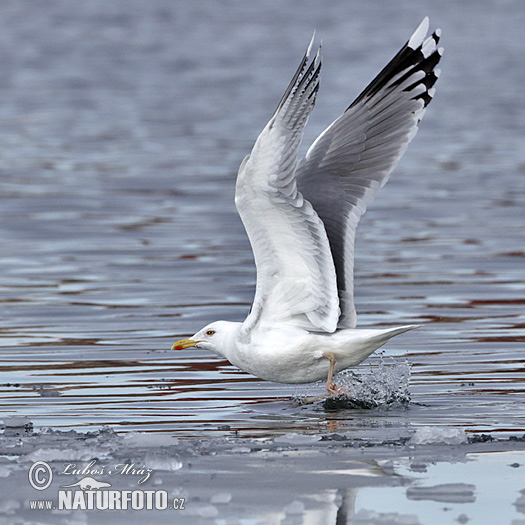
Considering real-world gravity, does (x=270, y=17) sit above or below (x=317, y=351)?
above

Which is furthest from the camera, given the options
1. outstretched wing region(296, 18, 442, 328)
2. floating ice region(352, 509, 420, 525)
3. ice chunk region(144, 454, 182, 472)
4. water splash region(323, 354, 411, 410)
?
outstretched wing region(296, 18, 442, 328)

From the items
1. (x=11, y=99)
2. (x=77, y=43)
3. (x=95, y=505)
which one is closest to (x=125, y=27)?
(x=77, y=43)

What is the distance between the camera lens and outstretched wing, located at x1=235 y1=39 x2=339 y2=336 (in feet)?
26.6

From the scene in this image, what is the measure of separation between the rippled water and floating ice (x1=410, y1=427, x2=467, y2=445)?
19.6 inches

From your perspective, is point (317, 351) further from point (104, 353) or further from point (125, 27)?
point (125, 27)

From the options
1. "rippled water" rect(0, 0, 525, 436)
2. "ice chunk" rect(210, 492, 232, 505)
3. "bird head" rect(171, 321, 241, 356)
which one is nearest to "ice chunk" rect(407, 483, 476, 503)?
"ice chunk" rect(210, 492, 232, 505)

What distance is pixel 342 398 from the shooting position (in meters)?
9.08

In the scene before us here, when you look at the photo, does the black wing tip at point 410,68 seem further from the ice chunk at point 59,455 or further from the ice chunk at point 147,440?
the ice chunk at point 59,455

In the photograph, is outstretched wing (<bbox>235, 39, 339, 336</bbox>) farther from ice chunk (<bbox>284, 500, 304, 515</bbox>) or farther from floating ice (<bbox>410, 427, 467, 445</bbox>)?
ice chunk (<bbox>284, 500, 304, 515</bbox>)

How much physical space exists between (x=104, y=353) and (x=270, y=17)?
4868 centimetres

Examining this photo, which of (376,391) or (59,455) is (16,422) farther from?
(376,391)

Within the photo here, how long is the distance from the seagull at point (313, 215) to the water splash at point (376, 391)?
0.19 metres

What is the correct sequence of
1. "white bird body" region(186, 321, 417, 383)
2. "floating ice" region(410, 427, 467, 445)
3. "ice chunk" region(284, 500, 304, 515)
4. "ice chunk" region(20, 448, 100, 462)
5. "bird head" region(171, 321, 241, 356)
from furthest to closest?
"bird head" region(171, 321, 241, 356) < "white bird body" region(186, 321, 417, 383) < "floating ice" region(410, 427, 467, 445) < "ice chunk" region(20, 448, 100, 462) < "ice chunk" region(284, 500, 304, 515)

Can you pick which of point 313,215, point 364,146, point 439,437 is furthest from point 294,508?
point 364,146
